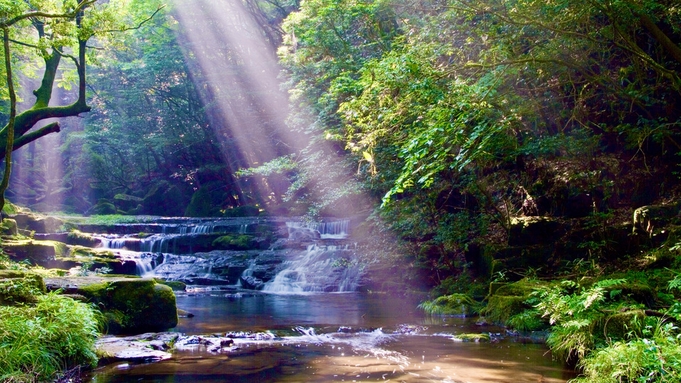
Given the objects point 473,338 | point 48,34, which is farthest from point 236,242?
point 473,338

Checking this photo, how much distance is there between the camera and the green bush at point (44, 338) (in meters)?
4.89

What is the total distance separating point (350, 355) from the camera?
22.1 ft

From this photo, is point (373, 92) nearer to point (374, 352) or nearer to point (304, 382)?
point (374, 352)

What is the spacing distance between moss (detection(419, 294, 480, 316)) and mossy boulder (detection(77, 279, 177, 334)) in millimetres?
5465

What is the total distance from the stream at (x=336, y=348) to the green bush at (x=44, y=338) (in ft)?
1.17

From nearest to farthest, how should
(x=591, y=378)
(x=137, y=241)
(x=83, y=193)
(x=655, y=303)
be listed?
1. (x=591, y=378)
2. (x=655, y=303)
3. (x=137, y=241)
4. (x=83, y=193)

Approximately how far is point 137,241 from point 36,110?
937cm

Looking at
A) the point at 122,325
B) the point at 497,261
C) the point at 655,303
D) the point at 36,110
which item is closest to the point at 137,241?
the point at 36,110

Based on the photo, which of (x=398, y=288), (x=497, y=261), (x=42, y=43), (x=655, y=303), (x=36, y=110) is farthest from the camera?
(x=398, y=288)

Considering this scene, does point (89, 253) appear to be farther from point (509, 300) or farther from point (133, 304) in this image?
point (509, 300)

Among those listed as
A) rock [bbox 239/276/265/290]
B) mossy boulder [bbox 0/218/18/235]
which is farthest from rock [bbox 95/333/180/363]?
mossy boulder [bbox 0/218/18/235]

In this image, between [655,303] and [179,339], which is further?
[179,339]

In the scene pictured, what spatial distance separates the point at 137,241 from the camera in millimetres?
20859

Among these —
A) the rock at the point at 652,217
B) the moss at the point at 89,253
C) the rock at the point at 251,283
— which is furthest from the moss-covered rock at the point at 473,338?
the moss at the point at 89,253
